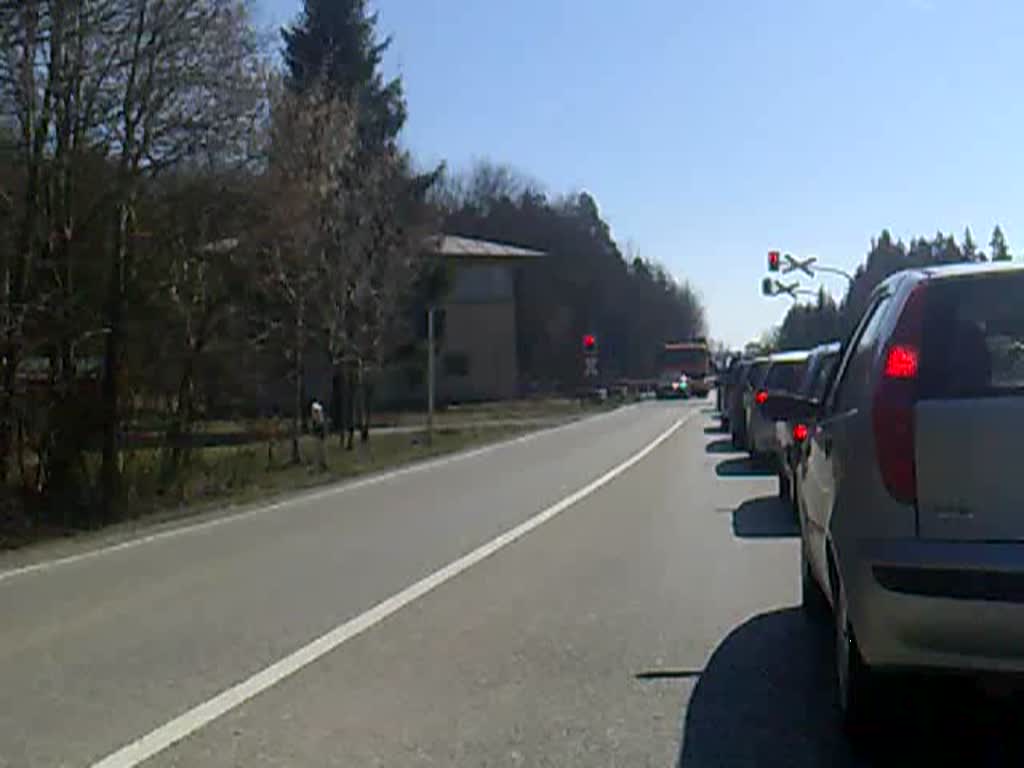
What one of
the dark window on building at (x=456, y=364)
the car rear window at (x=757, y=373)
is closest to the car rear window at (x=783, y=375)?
the car rear window at (x=757, y=373)

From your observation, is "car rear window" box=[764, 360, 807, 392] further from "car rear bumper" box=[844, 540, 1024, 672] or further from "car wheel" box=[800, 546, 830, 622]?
"car rear bumper" box=[844, 540, 1024, 672]

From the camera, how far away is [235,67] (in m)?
22.0

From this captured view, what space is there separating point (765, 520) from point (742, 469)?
8898 millimetres

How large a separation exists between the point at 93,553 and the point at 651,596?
674 centimetres

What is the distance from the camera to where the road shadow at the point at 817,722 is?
633 centimetres

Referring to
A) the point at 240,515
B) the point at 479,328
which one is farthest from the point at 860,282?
the point at 240,515

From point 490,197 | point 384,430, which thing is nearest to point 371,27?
point 384,430

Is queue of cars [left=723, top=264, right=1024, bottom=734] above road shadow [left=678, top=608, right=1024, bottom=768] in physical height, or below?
above

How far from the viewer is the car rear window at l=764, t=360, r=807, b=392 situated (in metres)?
22.6

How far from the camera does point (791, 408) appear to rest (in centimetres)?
844

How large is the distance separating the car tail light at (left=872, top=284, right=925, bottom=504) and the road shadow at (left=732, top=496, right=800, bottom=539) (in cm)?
903

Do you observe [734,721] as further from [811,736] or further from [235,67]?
[235,67]

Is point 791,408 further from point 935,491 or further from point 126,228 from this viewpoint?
point 126,228

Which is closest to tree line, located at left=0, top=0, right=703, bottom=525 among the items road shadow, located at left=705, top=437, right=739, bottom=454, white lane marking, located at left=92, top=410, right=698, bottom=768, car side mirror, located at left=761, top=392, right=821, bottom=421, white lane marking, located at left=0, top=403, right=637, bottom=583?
white lane marking, located at left=0, top=403, right=637, bottom=583
